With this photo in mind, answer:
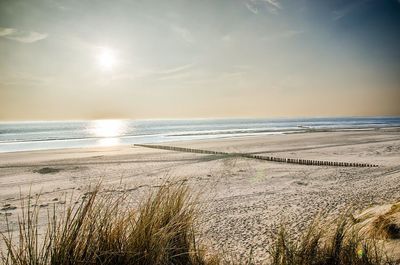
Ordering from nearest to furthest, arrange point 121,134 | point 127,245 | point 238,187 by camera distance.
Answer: point 127,245 < point 238,187 < point 121,134

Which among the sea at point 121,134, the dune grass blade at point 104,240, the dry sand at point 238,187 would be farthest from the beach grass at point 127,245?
the sea at point 121,134

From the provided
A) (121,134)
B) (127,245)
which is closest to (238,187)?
(127,245)

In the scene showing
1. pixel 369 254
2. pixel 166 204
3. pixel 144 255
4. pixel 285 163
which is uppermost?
pixel 166 204

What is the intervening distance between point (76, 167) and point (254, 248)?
578 inches

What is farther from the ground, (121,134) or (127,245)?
(127,245)

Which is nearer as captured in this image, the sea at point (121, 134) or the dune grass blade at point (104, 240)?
the dune grass blade at point (104, 240)

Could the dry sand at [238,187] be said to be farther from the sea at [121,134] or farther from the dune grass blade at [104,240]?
the sea at [121,134]

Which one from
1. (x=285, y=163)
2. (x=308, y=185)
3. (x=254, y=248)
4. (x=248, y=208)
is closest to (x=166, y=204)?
(x=254, y=248)

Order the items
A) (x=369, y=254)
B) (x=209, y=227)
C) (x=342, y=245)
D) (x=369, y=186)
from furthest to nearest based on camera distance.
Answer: (x=369, y=186)
(x=209, y=227)
(x=342, y=245)
(x=369, y=254)

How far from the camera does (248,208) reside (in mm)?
8727

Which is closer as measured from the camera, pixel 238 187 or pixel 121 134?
pixel 238 187

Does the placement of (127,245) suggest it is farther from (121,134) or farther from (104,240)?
(121,134)

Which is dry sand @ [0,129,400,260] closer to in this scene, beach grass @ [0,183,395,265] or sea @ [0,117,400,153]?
beach grass @ [0,183,395,265]

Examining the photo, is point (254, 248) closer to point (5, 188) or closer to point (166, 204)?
point (166, 204)
